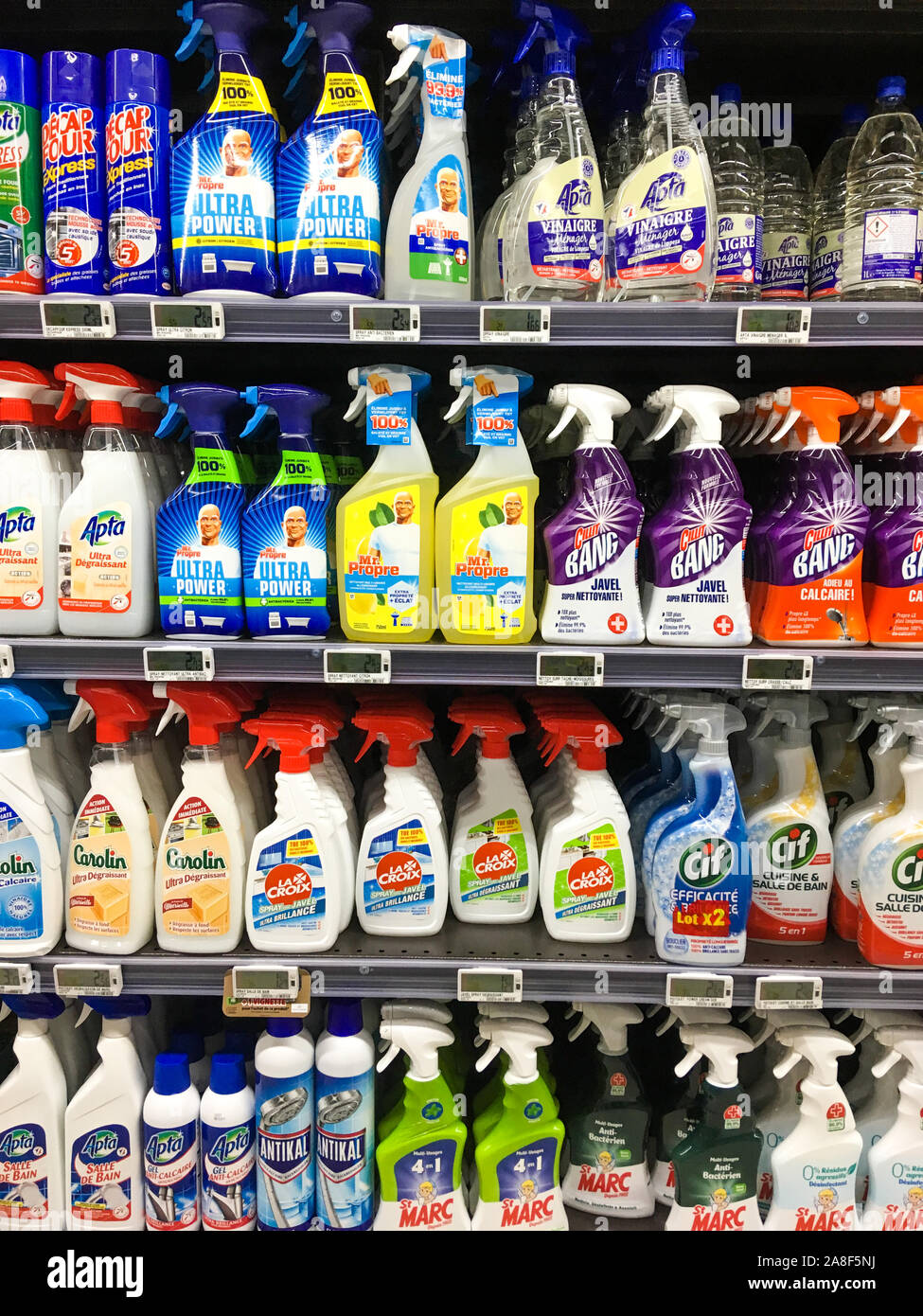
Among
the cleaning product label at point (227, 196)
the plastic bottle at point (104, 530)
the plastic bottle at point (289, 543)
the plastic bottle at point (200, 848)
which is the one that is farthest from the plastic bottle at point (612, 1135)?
the cleaning product label at point (227, 196)

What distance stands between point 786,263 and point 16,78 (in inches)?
57.5

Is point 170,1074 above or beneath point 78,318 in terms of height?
beneath

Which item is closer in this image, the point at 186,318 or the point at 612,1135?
the point at 186,318

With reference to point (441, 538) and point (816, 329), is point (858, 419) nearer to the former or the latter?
point (816, 329)

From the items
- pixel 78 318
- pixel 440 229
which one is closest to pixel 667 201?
pixel 440 229

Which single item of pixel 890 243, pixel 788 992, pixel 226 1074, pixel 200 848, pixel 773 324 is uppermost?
pixel 890 243

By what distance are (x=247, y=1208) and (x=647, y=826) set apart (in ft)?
3.44

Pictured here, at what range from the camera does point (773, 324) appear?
1396mm

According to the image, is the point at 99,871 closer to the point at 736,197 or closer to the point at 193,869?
the point at 193,869

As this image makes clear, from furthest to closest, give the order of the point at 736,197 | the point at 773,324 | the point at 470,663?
the point at 736,197, the point at 470,663, the point at 773,324

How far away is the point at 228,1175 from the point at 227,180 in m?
1.78

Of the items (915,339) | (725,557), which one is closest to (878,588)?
(725,557)

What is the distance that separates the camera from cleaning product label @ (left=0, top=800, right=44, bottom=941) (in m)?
1.54

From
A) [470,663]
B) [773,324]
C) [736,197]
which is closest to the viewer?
[773,324]
